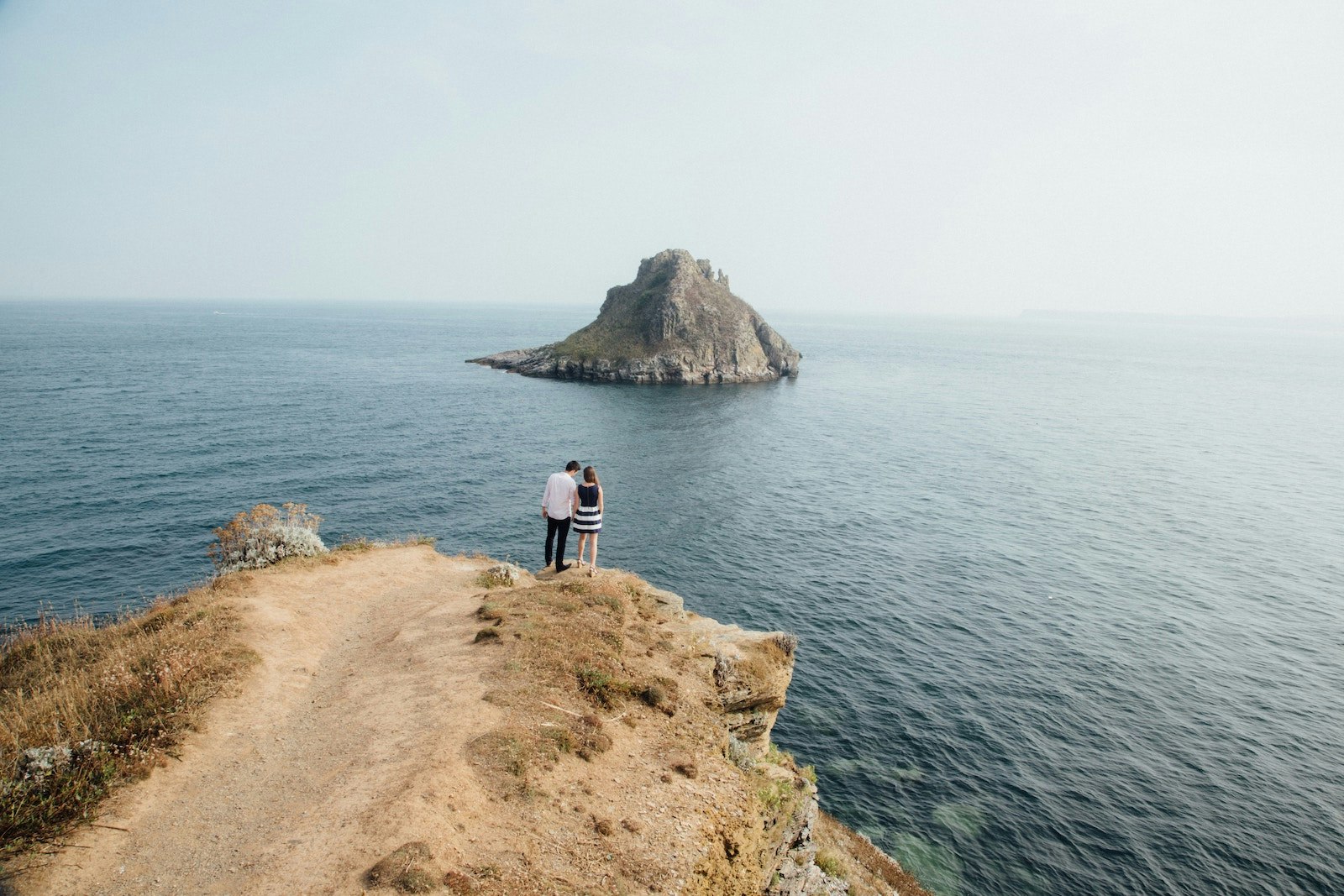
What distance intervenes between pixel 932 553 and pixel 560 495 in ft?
119

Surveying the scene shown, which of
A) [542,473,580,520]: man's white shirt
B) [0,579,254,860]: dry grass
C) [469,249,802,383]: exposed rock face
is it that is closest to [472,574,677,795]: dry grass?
[542,473,580,520]: man's white shirt

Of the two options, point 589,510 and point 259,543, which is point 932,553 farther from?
point 259,543

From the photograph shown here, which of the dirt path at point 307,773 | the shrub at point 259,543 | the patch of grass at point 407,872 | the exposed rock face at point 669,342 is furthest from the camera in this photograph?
the exposed rock face at point 669,342

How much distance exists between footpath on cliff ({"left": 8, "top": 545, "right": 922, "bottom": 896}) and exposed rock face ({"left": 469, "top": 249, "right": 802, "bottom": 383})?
107m

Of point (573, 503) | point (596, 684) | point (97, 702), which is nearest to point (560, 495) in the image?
point (573, 503)

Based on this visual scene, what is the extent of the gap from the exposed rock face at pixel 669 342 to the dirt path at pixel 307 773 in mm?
108387

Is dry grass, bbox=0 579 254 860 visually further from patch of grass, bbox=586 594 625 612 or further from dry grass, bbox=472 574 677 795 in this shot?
patch of grass, bbox=586 594 625 612

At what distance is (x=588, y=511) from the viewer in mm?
20469

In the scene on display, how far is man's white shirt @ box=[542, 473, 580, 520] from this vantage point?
66.9ft

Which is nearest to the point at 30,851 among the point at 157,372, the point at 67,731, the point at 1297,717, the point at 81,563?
the point at 67,731

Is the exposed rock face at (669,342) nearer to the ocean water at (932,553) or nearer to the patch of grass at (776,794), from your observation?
the ocean water at (932,553)

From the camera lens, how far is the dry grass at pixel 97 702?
33.3 ft

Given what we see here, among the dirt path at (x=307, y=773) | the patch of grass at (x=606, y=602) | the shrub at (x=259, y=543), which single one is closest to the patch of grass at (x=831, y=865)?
the patch of grass at (x=606, y=602)

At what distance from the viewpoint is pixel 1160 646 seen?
36125 millimetres
